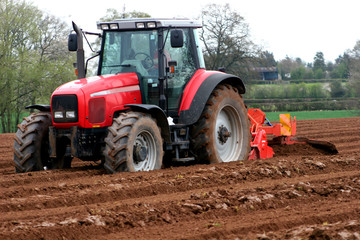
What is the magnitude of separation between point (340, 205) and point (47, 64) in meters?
28.1

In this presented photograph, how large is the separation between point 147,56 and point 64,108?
1553 millimetres

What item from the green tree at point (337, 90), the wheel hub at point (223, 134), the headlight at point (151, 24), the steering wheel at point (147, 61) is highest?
the headlight at point (151, 24)

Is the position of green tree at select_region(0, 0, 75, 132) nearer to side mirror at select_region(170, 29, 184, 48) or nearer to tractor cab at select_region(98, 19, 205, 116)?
tractor cab at select_region(98, 19, 205, 116)

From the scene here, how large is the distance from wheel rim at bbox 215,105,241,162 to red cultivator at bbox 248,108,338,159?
0.39 meters

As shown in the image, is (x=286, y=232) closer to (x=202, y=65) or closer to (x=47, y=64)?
(x=202, y=65)

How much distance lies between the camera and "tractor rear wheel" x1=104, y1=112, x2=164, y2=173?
7.25m

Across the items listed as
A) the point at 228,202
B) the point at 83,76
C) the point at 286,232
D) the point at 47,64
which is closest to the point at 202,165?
the point at 83,76

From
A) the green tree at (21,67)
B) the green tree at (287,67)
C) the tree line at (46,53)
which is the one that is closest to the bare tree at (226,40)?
the tree line at (46,53)

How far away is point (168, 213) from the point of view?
5238mm

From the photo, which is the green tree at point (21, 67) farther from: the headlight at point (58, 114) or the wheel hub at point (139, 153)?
the wheel hub at point (139, 153)

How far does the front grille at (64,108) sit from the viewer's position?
7711mm

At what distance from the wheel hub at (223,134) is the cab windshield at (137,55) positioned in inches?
61.5

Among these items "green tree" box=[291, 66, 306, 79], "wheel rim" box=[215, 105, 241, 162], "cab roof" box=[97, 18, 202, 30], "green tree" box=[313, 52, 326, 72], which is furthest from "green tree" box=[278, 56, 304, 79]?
"cab roof" box=[97, 18, 202, 30]

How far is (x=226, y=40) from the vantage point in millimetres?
40062
